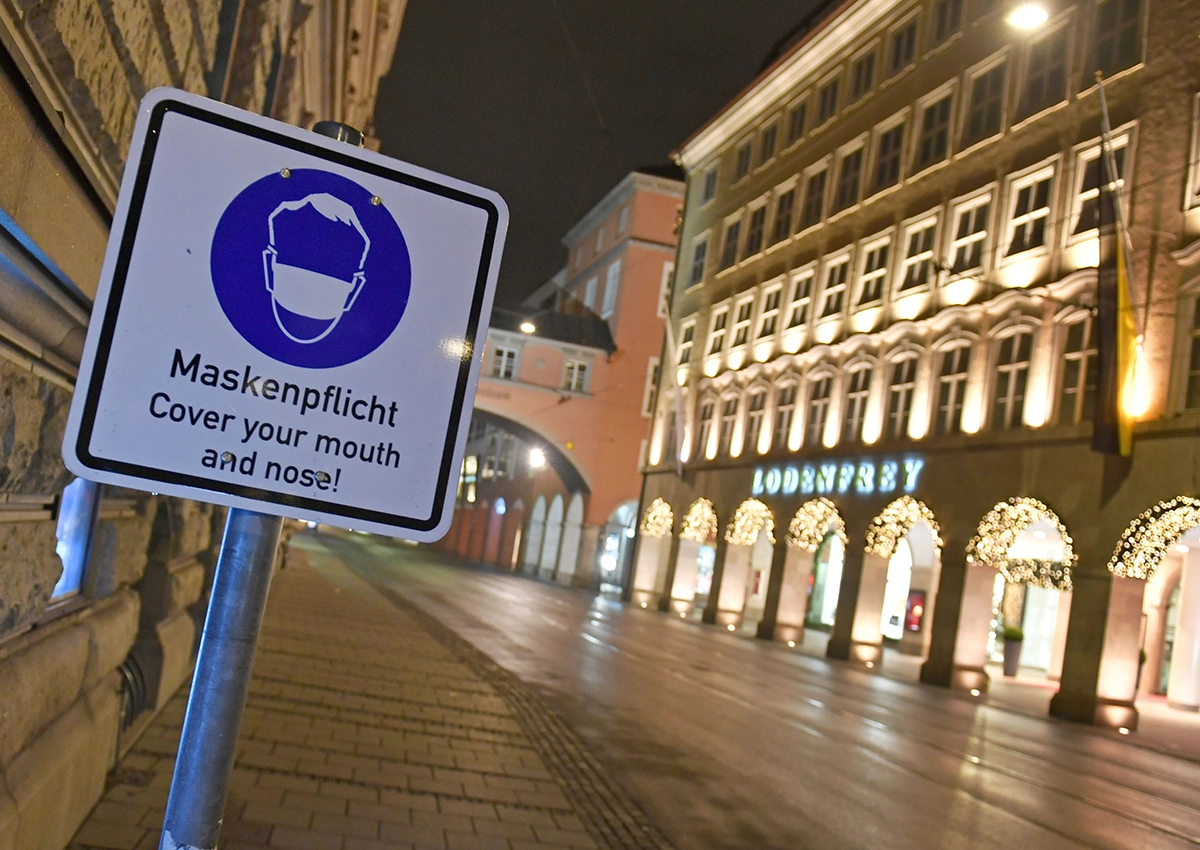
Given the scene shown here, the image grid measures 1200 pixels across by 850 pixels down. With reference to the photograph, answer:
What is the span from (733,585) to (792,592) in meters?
4.45

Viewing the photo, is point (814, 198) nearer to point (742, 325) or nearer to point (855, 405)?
point (742, 325)

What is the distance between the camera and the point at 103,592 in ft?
21.3

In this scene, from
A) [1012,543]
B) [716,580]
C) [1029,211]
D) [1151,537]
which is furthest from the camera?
[716,580]

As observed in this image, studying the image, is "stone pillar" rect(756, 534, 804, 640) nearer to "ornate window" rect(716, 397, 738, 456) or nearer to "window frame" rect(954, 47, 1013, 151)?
"ornate window" rect(716, 397, 738, 456)

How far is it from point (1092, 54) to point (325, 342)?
2592 centimetres

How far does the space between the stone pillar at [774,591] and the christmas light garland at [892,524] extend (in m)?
3.92

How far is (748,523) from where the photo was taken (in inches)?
1419

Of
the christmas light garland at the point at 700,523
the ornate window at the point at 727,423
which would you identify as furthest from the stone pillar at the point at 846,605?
the ornate window at the point at 727,423

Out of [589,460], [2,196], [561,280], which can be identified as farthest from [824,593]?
[2,196]

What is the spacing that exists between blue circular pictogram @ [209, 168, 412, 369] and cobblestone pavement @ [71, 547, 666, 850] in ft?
13.8

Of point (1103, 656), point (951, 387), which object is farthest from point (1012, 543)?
point (951, 387)

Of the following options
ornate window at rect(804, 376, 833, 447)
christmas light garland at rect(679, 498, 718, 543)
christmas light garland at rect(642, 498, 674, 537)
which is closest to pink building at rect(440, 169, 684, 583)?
christmas light garland at rect(642, 498, 674, 537)

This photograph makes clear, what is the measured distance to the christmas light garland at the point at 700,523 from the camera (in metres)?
38.6

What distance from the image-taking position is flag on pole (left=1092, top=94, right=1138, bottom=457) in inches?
820
